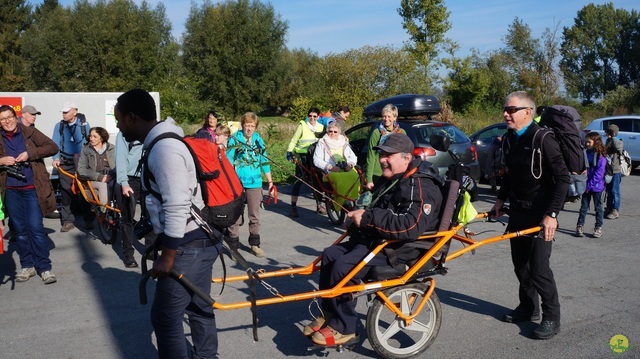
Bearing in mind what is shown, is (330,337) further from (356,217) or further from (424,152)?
(424,152)

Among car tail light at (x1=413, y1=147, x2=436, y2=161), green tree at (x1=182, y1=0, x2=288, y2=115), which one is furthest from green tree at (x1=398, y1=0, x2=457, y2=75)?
car tail light at (x1=413, y1=147, x2=436, y2=161)

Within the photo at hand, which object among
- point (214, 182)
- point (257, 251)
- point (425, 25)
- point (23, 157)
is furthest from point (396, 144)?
point (425, 25)

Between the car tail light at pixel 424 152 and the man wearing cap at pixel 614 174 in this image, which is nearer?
the man wearing cap at pixel 614 174

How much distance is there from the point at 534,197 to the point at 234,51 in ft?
125

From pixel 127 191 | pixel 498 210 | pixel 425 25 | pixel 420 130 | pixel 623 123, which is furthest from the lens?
pixel 425 25

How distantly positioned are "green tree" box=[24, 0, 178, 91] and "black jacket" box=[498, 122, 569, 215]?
109ft

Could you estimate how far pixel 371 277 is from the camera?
14.8ft

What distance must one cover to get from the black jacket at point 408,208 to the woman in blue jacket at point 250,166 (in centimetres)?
328

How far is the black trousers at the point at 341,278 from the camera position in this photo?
173 inches

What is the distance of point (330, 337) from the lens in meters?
4.34

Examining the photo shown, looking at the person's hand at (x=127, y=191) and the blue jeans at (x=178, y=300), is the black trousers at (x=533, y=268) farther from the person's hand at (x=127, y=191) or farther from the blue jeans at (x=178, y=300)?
the person's hand at (x=127, y=191)

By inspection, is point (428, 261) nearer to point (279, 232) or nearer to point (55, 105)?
point (279, 232)

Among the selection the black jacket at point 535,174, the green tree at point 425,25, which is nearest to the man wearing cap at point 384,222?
the black jacket at point 535,174

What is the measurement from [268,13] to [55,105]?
30.1 metres
